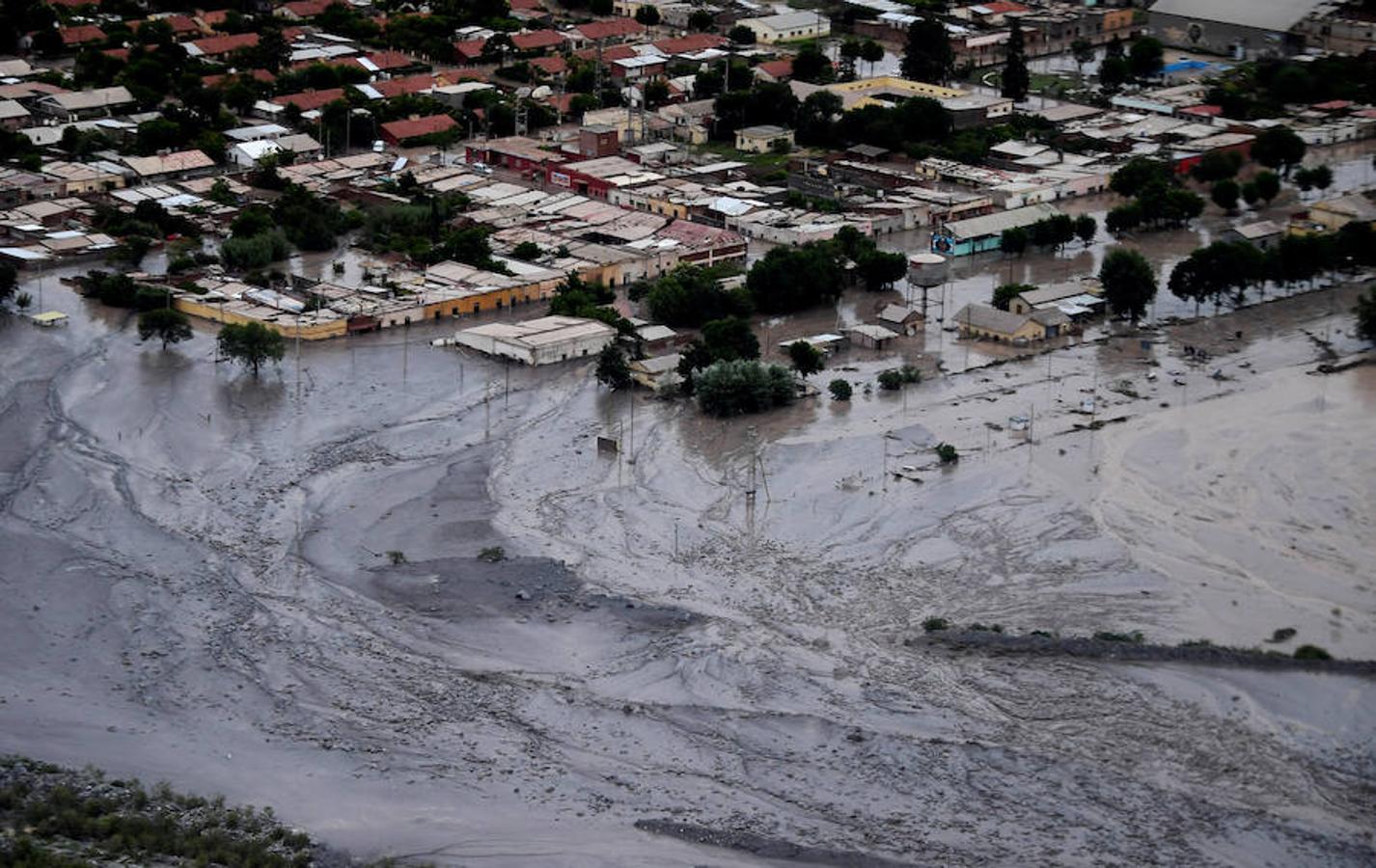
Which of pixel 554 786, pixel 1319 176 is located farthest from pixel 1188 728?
pixel 1319 176

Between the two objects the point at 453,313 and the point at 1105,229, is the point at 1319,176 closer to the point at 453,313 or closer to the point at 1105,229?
the point at 1105,229

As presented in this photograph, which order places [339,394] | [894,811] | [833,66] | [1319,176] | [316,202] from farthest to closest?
1. [833,66]
2. [1319,176]
3. [316,202]
4. [339,394]
5. [894,811]

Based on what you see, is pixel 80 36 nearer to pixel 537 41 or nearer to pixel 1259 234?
pixel 537 41

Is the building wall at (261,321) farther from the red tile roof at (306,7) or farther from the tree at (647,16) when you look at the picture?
the tree at (647,16)

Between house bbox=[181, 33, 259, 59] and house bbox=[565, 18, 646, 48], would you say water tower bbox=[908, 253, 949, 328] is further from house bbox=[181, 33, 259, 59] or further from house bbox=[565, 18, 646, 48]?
house bbox=[181, 33, 259, 59]

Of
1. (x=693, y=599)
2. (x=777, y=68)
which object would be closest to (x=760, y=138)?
(x=777, y=68)

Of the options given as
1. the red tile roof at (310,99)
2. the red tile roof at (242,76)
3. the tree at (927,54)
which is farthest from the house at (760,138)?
the red tile roof at (242,76)
